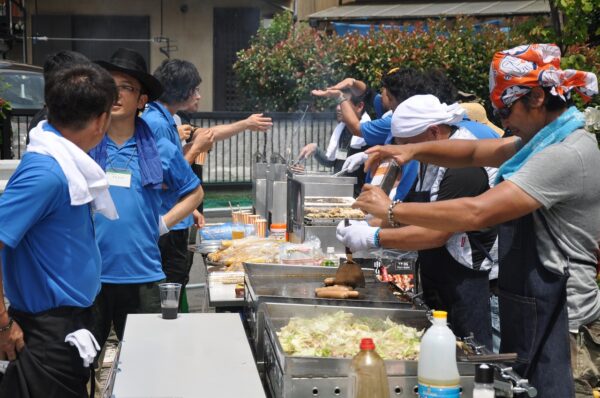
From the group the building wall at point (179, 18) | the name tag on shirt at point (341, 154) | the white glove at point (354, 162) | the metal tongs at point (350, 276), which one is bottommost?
the metal tongs at point (350, 276)

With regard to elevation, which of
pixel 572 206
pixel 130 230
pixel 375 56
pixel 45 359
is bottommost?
pixel 45 359

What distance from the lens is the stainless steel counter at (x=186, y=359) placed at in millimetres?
2746

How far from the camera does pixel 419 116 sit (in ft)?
14.5

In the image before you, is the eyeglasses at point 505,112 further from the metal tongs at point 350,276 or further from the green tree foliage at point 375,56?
the green tree foliage at point 375,56

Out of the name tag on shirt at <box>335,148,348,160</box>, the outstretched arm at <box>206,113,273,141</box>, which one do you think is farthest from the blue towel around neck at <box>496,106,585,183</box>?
the name tag on shirt at <box>335,148,348,160</box>

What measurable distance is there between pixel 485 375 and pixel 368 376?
1.16 ft

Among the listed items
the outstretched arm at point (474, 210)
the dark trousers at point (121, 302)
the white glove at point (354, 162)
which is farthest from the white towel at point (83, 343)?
the white glove at point (354, 162)

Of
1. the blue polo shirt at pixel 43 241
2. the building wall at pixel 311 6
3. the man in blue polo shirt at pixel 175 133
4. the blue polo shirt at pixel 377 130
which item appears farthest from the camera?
the building wall at pixel 311 6

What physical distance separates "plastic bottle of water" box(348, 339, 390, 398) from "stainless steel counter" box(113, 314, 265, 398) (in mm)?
309

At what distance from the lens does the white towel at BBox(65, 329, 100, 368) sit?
11.5ft

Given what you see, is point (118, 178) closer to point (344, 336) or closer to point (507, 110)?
point (344, 336)

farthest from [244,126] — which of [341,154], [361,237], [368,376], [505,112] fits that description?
[368,376]

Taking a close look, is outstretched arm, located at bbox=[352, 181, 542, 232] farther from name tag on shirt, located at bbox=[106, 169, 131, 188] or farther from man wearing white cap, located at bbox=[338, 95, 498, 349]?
name tag on shirt, located at bbox=[106, 169, 131, 188]

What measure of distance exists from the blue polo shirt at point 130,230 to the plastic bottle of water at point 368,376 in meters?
2.20
